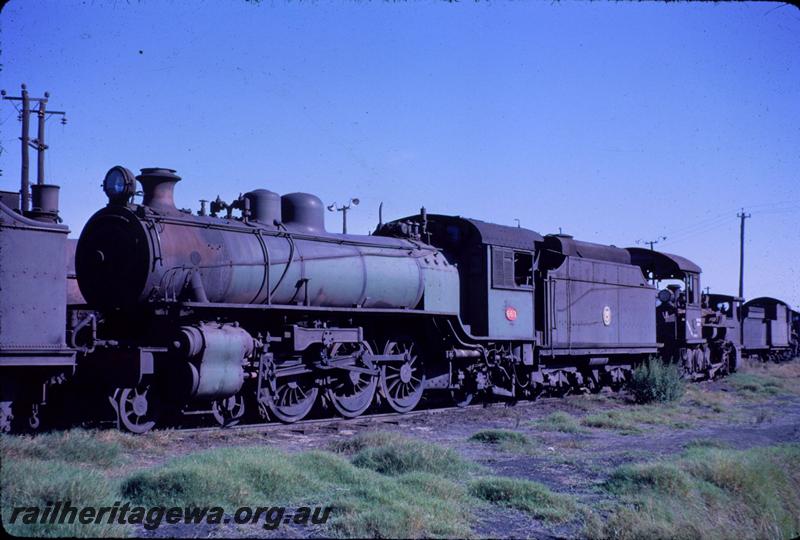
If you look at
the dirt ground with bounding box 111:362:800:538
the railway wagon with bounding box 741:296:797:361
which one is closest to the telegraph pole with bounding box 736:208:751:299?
the railway wagon with bounding box 741:296:797:361

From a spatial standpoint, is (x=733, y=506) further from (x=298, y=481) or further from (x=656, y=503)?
(x=298, y=481)

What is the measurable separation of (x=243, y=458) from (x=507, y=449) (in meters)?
4.29

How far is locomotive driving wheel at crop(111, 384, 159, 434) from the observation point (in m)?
10.4

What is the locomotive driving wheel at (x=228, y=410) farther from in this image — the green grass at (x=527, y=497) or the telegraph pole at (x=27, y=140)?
the telegraph pole at (x=27, y=140)

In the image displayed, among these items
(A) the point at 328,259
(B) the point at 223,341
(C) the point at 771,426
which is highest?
(A) the point at 328,259

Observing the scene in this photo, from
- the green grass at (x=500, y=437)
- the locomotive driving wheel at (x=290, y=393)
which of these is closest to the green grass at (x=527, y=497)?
the green grass at (x=500, y=437)

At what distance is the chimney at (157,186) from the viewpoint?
36.2ft

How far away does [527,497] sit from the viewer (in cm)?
713

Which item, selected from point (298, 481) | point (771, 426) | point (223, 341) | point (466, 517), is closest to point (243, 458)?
point (298, 481)

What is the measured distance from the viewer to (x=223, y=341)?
10367mm

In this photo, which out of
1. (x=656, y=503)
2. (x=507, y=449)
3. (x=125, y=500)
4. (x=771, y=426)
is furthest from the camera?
(x=771, y=426)

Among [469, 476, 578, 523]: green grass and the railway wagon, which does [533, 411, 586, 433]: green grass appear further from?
the railway wagon

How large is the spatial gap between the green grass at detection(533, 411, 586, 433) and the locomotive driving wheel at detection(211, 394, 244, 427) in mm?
5259

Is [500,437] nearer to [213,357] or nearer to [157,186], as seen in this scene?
[213,357]
